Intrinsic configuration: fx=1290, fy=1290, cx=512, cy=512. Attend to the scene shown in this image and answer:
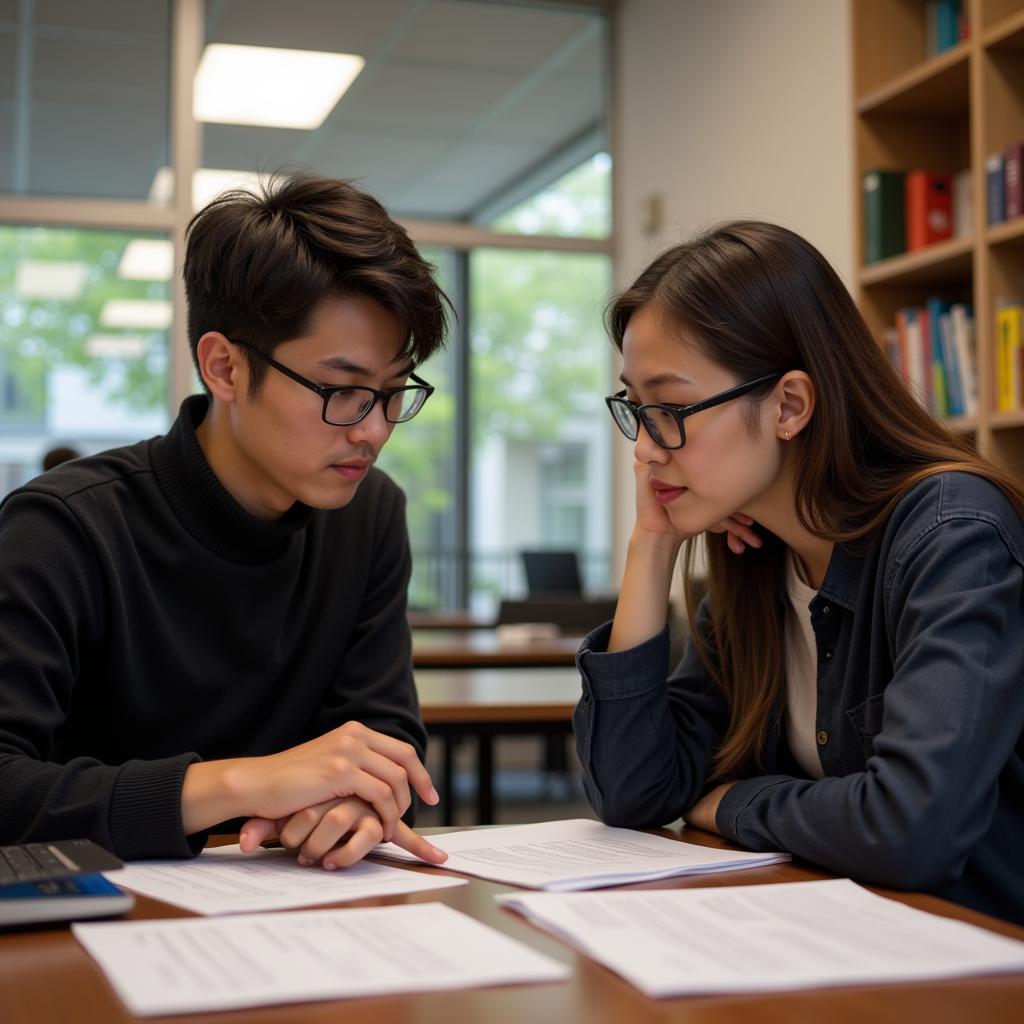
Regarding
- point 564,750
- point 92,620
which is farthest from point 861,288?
point 92,620

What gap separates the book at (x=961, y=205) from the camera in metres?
3.70

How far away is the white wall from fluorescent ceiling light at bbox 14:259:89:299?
243 cm

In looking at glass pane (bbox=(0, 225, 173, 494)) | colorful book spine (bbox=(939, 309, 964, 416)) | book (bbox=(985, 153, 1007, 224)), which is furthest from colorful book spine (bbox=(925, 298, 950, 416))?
glass pane (bbox=(0, 225, 173, 494))

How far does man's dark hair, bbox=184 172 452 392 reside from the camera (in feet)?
4.80

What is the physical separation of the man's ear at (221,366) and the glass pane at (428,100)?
165 inches

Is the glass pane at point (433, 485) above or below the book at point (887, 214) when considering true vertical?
below

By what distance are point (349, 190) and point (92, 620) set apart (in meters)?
0.59

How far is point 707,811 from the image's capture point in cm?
129

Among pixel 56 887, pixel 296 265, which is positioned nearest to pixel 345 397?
pixel 296 265

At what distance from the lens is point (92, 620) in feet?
4.66

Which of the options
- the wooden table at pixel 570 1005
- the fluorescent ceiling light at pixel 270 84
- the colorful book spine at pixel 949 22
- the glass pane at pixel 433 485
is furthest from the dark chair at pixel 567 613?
the wooden table at pixel 570 1005

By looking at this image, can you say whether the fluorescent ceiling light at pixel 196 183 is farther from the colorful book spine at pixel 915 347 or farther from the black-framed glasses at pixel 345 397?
the black-framed glasses at pixel 345 397

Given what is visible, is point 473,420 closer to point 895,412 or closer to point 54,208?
point 54,208

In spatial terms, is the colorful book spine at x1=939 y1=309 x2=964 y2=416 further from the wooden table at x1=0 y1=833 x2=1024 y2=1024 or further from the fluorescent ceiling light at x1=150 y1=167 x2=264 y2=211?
the fluorescent ceiling light at x1=150 y1=167 x2=264 y2=211
